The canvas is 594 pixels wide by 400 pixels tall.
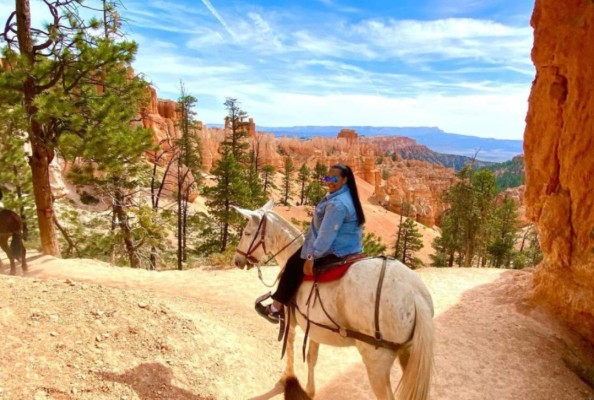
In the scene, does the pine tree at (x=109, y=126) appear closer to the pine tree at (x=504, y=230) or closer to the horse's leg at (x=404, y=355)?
the horse's leg at (x=404, y=355)

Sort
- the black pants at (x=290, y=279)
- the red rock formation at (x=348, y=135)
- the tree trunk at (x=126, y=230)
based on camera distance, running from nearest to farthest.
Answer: the black pants at (x=290, y=279), the tree trunk at (x=126, y=230), the red rock formation at (x=348, y=135)

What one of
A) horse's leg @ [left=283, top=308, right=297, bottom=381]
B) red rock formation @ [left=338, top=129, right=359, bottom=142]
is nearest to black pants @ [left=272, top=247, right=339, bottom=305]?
horse's leg @ [left=283, top=308, right=297, bottom=381]

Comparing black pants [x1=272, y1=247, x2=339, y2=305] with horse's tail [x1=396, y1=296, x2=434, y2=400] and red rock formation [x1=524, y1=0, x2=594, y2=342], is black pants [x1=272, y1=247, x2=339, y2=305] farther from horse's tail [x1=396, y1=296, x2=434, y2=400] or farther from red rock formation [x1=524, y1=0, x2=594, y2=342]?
red rock formation [x1=524, y1=0, x2=594, y2=342]

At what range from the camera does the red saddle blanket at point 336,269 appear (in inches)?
183

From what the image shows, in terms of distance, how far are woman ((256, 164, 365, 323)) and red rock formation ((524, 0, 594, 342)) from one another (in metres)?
6.77

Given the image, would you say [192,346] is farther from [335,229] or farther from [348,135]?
[348,135]

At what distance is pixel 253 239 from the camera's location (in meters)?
5.60

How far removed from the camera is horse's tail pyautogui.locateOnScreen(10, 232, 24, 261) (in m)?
9.50

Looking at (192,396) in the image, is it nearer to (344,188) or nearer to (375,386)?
(375,386)

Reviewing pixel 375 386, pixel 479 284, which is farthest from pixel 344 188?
pixel 479 284

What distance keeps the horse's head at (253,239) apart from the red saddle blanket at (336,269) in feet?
3.70

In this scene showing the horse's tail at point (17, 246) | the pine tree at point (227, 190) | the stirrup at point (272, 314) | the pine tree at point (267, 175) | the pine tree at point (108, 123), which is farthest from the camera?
the pine tree at point (267, 175)

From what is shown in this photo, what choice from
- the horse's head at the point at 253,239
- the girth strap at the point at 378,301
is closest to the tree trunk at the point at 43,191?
the horse's head at the point at 253,239

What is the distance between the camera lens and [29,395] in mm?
3941
